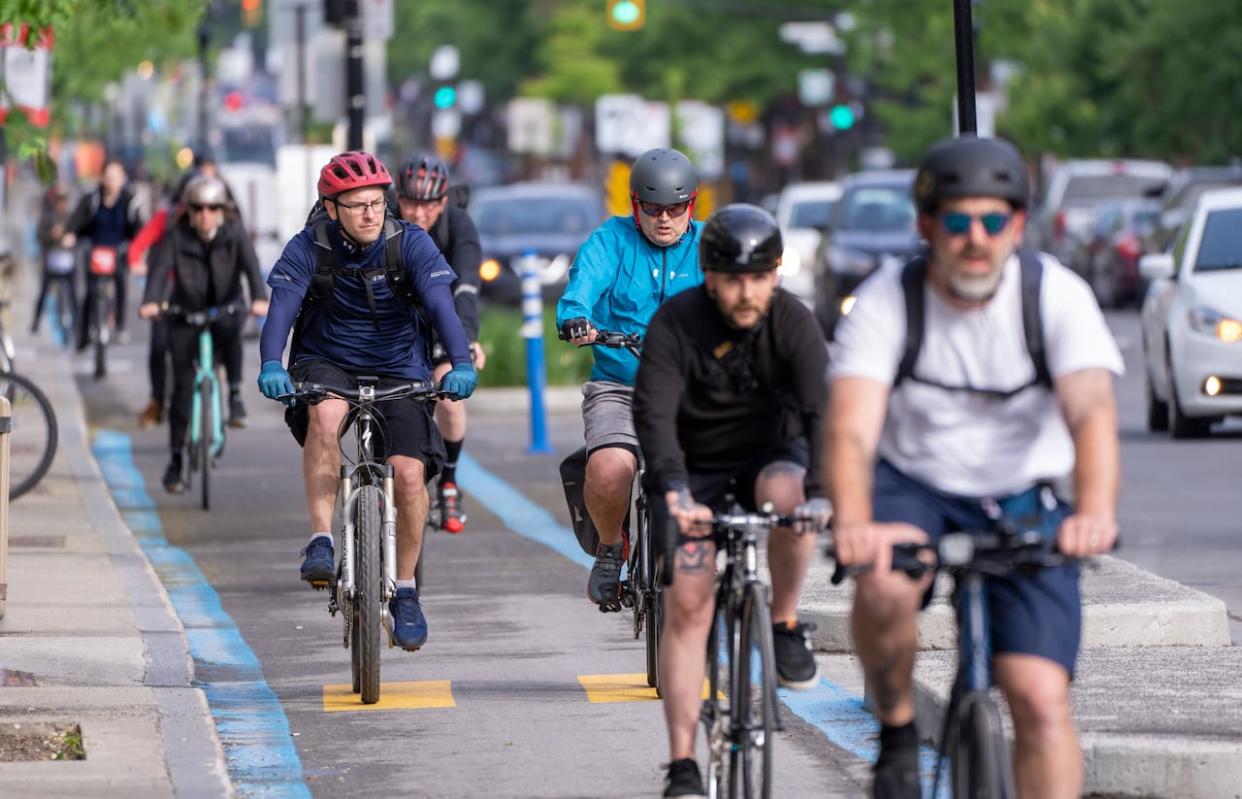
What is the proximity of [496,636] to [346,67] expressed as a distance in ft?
33.2

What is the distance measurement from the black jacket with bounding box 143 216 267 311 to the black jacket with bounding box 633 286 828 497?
29.6ft

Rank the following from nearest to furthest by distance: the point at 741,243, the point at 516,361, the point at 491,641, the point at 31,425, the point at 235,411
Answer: the point at 741,243 → the point at 491,641 → the point at 31,425 → the point at 235,411 → the point at 516,361

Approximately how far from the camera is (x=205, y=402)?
1523 cm

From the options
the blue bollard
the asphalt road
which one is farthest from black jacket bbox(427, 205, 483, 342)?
the blue bollard

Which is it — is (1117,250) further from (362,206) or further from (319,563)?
(319,563)

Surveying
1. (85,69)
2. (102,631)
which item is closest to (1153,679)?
(102,631)

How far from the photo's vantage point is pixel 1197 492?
15398mm

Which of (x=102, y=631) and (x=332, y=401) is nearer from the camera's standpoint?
(x=332, y=401)

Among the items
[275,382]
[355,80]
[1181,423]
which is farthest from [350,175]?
[355,80]

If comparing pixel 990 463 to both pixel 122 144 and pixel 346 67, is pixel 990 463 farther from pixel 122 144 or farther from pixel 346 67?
pixel 122 144

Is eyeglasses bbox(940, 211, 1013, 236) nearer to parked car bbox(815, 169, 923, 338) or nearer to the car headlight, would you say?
the car headlight

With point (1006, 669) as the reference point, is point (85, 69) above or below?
above

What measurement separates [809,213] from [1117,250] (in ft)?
13.8

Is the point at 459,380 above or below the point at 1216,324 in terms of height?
above
